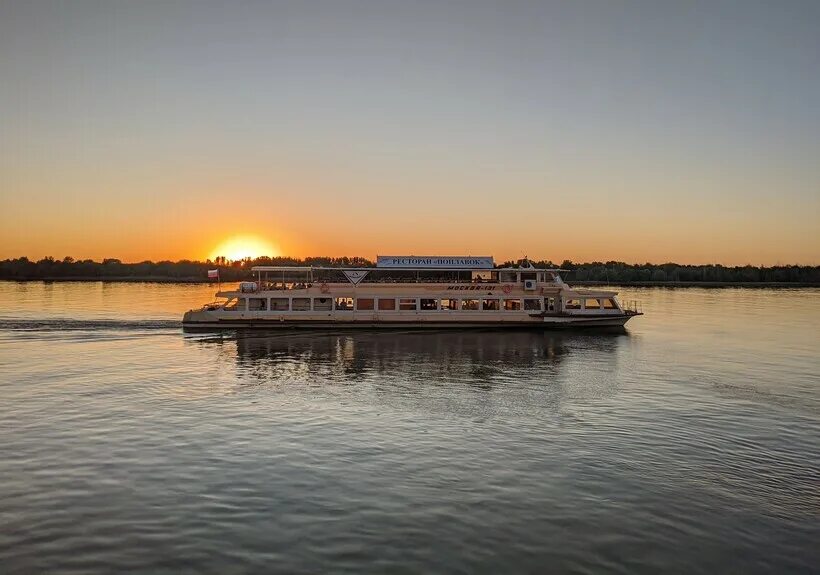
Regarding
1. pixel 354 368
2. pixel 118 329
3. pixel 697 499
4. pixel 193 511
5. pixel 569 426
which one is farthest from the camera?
pixel 118 329

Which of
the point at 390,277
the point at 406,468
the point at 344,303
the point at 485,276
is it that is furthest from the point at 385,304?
the point at 406,468

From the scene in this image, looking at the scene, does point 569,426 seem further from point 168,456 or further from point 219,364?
point 219,364

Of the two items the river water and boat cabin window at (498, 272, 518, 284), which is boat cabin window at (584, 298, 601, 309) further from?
the river water

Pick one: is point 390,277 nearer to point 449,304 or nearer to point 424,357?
point 449,304

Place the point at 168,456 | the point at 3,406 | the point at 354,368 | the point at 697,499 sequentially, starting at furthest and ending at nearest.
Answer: the point at 354,368 < the point at 3,406 < the point at 168,456 < the point at 697,499

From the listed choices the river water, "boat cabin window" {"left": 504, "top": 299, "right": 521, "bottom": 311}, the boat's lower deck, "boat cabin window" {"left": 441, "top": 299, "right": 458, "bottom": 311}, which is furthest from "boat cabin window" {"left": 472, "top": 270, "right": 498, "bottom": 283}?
the river water

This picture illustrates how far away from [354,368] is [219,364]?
32.5 ft

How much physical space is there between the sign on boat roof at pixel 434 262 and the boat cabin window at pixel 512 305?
14.3 ft

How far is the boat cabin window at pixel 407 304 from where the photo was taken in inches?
2581

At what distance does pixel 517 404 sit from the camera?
30.2 m

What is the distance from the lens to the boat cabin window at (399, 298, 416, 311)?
65562 mm

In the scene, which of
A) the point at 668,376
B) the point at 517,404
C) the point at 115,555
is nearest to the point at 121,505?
the point at 115,555

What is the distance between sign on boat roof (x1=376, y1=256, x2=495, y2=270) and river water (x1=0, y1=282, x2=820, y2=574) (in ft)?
82.5

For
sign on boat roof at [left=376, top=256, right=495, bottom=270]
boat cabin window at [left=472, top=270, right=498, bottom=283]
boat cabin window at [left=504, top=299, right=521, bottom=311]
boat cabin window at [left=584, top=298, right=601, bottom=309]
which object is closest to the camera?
boat cabin window at [left=504, top=299, right=521, bottom=311]
